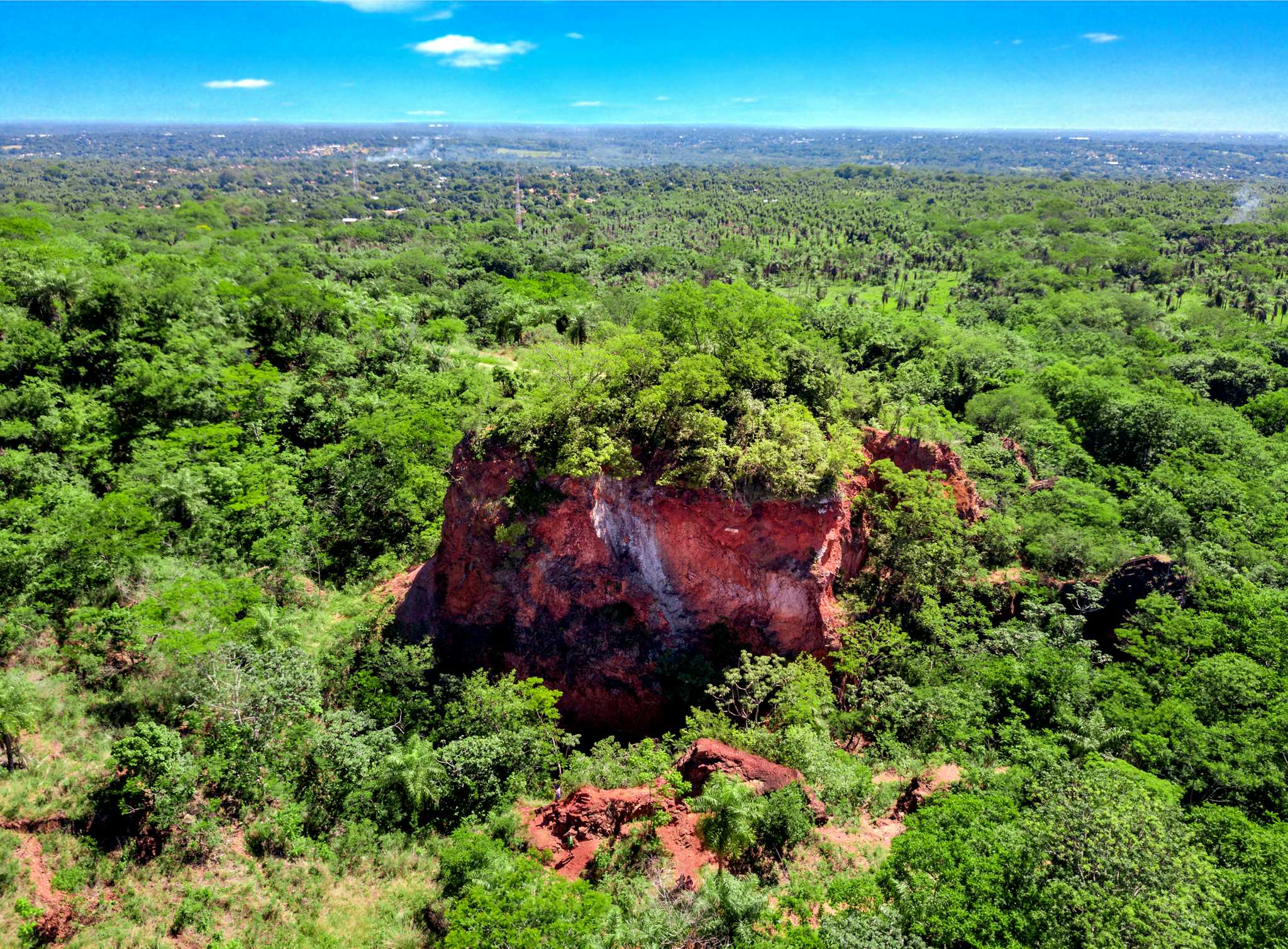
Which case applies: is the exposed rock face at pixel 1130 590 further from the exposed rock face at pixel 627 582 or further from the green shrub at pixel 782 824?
the green shrub at pixel 782 824

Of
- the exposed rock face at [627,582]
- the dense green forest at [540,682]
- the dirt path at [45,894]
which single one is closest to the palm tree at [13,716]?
the dense green forest at [540,682]

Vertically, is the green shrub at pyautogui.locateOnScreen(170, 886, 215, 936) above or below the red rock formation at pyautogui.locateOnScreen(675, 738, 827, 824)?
below

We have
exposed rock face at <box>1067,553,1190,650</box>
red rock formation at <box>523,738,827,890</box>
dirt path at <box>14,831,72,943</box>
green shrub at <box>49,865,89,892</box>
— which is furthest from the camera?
exposed rock face at <box>1067,553,1190,650</box>

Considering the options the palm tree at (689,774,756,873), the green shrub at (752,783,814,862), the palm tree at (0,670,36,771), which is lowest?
the green shrub at (752,783,814,862)

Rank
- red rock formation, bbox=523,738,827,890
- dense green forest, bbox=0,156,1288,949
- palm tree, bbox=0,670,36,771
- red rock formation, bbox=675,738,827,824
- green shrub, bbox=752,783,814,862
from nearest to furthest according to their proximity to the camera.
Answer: dense green forest, bbox=0,156,1288,949
palm tree, bbox=0,670,36,771
green shrub, bbox=752,783,814,862
red rock formation, bbox=523,738,827,890
red rock formation, bbox=675,738,827,824

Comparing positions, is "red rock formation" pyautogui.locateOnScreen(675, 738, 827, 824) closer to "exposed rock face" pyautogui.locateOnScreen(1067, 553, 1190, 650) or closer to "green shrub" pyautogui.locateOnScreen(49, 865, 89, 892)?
"exposed rock face" pyautogui.locateOnScreen(1067, 553, 1190, 650)

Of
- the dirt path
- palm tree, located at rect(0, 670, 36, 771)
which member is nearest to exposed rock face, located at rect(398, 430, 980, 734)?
palm tree, located at rect(0, 670, 36, 771)
